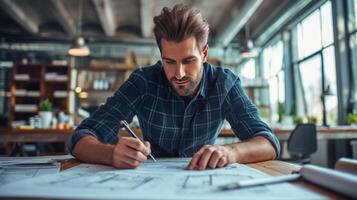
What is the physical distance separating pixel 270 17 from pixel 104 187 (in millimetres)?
7085

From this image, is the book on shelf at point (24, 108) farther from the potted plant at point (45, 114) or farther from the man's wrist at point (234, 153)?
the man's wrist at point (234, 153)

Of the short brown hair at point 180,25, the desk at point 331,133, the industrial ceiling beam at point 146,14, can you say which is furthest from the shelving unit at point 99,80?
the short brown hair at point 180,25

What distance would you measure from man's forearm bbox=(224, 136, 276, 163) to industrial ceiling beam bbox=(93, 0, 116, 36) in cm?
552

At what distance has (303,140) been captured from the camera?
140 inches

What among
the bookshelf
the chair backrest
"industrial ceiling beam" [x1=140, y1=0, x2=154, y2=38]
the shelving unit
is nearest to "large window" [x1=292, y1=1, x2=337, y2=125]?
the chair backrest

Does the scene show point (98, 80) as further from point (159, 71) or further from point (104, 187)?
point (104, 187)

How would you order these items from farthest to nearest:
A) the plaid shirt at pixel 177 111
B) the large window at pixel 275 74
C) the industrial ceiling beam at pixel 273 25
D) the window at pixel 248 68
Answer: the window at pixel 248 68
the large window at pixel 275 74
the industrial ceiling beam at pixel 273 25
the plaid shirt at pixel 177 111

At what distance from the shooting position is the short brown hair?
3.78 ft

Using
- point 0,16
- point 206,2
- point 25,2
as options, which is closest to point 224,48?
point 206,2

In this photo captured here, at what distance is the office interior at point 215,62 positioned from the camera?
4.53 metres

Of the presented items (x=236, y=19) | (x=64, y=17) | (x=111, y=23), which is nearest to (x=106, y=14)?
(x=111, y=23)

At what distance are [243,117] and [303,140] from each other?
258cm

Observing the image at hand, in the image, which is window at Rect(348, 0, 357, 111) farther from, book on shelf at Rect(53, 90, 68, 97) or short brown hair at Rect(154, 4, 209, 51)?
book on shelf at Rect(53, 90, 68, 97)

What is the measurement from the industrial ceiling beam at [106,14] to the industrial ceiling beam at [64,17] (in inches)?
29.0
